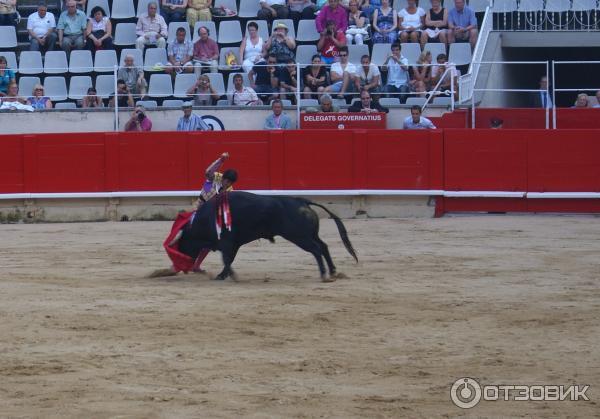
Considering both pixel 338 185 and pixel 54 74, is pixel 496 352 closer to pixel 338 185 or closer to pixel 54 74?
pixel 338 185

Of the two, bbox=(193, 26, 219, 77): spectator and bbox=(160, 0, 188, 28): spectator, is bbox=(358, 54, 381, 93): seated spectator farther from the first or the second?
bbox=(160, 0, 188, 28): spectator

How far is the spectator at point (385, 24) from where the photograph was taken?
1981cm

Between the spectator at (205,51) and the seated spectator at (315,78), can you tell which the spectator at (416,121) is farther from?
the spectator at (205,51)

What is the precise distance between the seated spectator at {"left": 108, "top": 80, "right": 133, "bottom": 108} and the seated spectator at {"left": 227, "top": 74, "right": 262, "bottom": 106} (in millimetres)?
1522

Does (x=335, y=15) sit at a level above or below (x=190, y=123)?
above

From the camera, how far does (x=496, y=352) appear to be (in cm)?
831

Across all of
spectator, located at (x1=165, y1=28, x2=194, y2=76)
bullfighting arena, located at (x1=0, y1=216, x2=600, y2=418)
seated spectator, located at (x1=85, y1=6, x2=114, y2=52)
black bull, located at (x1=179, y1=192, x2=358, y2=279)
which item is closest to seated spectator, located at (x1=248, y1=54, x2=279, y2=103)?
spectator, located at (x1=165, y1=28, x2=194, y2=76)

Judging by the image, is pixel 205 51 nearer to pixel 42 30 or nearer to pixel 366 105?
pixel 366 105

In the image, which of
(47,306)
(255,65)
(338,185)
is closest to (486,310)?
(47,306)

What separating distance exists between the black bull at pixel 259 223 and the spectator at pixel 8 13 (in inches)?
423

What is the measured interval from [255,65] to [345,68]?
1322 millimetres

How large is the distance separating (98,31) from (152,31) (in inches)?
39.5

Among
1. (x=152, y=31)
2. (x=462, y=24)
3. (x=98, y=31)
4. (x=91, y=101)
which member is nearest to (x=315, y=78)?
(x=462, y=24)

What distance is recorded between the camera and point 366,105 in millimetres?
18688
